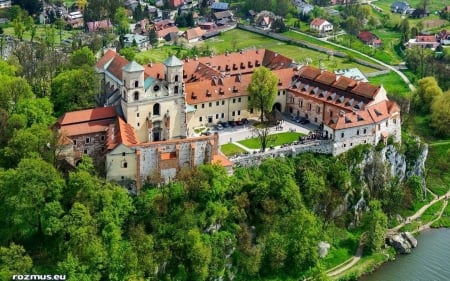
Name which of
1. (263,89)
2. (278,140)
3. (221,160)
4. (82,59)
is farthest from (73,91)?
(278,140)

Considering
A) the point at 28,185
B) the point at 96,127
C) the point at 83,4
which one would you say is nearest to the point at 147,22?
the point at 83,4

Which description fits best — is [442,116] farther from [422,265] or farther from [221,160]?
[221,160]

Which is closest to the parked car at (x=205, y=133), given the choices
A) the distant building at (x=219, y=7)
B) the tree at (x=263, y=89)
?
the tree at (x=263, y=89)

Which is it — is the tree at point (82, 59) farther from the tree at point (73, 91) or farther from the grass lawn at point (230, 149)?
the grass lawn at point (230, 149)

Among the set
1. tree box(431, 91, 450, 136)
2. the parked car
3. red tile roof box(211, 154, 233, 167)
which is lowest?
tree box(431, 91, 450, 136)

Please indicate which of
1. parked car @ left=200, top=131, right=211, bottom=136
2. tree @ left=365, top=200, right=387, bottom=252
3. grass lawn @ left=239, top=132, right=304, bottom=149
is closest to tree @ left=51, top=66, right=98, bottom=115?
parked car @ left=200, top=131, right=211, bottom=136

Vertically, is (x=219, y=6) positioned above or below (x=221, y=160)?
below

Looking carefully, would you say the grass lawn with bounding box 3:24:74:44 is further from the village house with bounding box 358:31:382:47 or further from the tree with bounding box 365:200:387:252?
the tree with bounding box 365:200:387:252

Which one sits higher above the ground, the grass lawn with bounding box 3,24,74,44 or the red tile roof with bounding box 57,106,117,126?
the red tile roof with bounding box 57,106,117,126
